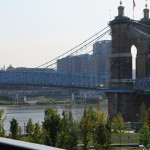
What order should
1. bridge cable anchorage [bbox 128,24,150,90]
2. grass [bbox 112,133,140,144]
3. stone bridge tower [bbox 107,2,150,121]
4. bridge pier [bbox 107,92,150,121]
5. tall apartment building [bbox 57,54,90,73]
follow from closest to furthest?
1. grass [bbox 112,133,140,144]
2. bridge pier [bbox 107,92,150,121]
3. stone bridge tower [bbox 107,2,150,121]
4. bridge cable anchorage [bbox 128,24,150,90]
5. tall apartment building [bbox 57,54,90,73]

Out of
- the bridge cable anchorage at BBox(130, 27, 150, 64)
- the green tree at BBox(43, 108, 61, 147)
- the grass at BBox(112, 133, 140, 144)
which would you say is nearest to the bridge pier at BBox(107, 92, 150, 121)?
the bridge cable anchorage at BBox(130, 27, 150, 64)

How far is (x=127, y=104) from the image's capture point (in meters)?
43.3

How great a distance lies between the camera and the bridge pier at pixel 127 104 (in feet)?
141

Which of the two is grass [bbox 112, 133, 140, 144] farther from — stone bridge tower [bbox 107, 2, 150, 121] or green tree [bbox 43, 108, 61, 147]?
green tree [bbox 43, 108, 61, 147]

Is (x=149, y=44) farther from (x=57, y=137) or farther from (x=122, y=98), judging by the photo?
(x=57, y=137)

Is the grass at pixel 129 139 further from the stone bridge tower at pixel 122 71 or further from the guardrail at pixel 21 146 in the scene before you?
the guardrail at pixel 21 146

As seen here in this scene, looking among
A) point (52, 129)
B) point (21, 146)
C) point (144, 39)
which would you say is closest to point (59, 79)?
point (144, 39)

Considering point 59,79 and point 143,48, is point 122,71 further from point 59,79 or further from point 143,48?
point 59,79

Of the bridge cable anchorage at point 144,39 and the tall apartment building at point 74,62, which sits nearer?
the bridge cable anchorage at point 144,39

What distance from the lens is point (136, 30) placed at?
44.6m

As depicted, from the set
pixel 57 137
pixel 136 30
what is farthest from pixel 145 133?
pixel 136 30

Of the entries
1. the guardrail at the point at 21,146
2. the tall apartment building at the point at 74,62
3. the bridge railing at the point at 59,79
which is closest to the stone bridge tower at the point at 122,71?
the tall apartment building at the point at 74,62

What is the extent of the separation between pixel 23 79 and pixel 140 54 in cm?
4943

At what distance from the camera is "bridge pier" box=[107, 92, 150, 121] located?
43.1 metres
